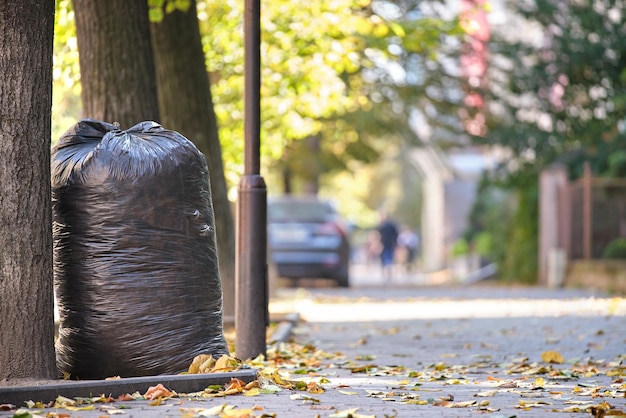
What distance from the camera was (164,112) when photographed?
1177 centimetres

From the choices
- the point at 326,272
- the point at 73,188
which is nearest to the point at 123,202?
the point at 73,188

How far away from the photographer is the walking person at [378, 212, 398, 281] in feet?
106

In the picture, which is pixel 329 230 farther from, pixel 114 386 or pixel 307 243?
pixel 114 386

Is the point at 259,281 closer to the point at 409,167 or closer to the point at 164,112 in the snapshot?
the point at 164,112

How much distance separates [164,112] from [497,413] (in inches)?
253

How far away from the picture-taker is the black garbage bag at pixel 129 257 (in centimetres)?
703

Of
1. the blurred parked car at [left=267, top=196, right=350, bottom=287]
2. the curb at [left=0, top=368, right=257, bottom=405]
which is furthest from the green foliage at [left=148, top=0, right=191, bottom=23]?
the blurred parked car at [left=267, top=196, right=350, bottom=287]

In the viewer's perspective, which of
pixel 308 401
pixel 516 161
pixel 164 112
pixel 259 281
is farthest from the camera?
pixel 516 161

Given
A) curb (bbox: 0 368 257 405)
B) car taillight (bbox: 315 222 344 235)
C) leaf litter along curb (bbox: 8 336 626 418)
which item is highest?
car taillight (bbox: 315 222 344 235)

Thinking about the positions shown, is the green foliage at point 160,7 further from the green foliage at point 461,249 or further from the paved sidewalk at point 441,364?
the green foliage at point 461,249

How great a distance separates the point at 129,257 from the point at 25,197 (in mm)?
736

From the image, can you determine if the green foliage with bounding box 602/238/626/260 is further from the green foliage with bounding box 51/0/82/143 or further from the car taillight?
the green foliage with bounding box 51/0/82/143

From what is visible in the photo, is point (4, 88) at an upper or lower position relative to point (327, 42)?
lower

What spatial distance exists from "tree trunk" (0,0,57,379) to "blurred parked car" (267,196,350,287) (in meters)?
14.8
